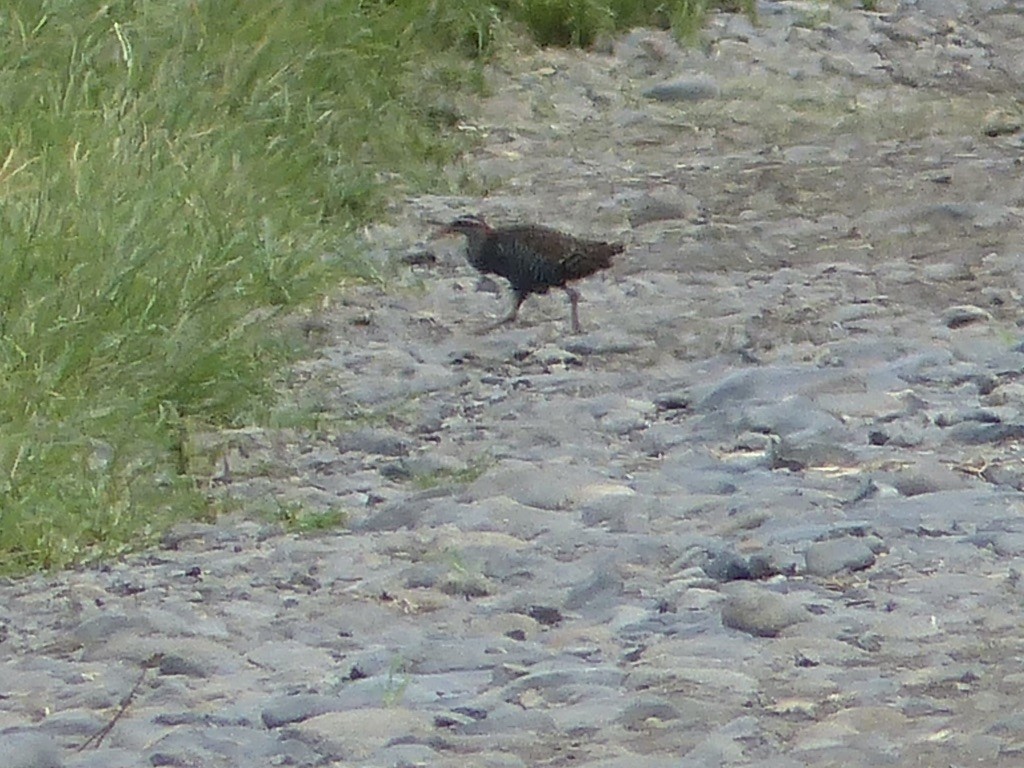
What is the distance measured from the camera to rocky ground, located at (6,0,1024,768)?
345 cm

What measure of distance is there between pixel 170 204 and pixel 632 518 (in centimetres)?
225

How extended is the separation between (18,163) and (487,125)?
9.36 feet

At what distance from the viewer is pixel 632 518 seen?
457cm

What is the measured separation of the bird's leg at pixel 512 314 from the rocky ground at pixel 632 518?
0.32ft

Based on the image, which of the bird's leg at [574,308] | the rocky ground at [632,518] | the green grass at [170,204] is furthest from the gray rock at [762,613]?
the bird's leg at [574,308]

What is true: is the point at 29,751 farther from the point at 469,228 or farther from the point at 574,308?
the point at 469,228

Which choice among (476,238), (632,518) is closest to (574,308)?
(476,238)

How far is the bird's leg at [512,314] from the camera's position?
6.61 m

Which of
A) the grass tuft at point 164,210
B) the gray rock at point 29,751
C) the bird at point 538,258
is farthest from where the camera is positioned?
the bird at point 538,258

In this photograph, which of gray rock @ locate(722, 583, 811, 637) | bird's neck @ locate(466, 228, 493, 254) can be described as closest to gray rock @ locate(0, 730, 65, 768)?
gray rock @ locate(722, 583, 811, 637)

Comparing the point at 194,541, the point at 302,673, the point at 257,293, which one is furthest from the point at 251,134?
the point at 302,673

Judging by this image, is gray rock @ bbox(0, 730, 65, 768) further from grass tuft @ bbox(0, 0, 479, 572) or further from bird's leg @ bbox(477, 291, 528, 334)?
bird's leg @ bbox(477, 291, 528, 334)

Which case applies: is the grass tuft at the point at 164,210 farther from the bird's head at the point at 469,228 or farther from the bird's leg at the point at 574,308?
the bird's leg at the point at 574,308

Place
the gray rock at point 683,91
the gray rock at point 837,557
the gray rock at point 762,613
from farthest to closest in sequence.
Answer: the gray rock at point 683,91
the gray rock at point 837,557
the gray rock at point 762,613
